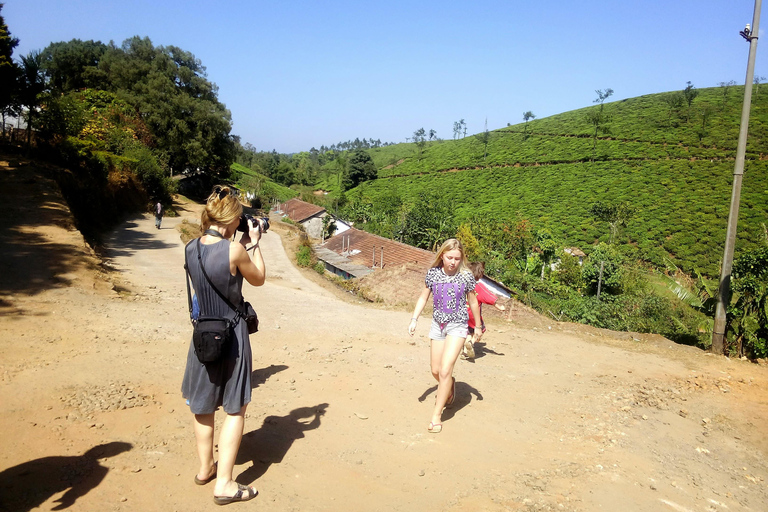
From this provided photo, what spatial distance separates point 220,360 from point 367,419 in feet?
6.96

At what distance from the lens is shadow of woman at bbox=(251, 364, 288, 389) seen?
18.5 ft

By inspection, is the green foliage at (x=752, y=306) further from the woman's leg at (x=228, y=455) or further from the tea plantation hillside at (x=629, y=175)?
the tea plantation hillside at (x=629, y=175)

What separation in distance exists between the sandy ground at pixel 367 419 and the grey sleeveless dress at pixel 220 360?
648 mm

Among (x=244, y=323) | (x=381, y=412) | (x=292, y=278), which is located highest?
(x=244, y=323)

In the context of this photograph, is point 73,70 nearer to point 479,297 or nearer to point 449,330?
point 479,297

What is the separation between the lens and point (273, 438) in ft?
14.0

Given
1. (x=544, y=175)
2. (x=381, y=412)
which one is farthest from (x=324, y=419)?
(x=544, y=175)

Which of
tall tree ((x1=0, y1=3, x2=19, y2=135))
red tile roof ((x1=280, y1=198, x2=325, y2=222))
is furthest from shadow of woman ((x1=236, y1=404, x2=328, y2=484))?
red tile roof ((x1=280, y1=198, x2=325, y2=222))

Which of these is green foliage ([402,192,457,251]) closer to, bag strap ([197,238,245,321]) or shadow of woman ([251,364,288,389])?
shadow of woman ([251,364,288,389])

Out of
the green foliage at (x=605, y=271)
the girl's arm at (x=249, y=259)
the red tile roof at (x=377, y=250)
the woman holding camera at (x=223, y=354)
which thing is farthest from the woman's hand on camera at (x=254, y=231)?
the green foliage at (x=605, y=271)

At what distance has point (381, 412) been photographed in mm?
5078

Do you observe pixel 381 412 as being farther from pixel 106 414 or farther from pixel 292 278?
pixel 292 278

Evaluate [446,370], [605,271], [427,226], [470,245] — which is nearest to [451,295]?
[446,370]

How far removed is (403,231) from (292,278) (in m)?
18.0
